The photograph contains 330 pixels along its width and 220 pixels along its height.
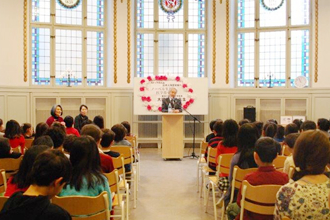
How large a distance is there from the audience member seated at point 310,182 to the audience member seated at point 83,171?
1.23 m

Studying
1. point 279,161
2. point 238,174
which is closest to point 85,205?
point 238,174

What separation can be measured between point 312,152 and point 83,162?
1498mm

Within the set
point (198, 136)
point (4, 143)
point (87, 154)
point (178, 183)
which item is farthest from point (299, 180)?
point (198, 136)

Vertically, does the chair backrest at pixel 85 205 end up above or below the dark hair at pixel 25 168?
below

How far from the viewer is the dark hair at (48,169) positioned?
1648 mm

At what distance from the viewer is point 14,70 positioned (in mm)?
9219

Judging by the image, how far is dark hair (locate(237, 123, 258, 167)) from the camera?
Answer: 11.2ft

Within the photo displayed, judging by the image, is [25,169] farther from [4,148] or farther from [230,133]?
[230,133]

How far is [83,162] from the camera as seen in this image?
2545 millimetres

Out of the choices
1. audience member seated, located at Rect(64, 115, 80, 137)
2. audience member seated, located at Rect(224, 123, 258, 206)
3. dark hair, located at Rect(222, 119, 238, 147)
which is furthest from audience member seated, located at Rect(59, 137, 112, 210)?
audience member seated, located at Rect(64, 115, 80, 137)

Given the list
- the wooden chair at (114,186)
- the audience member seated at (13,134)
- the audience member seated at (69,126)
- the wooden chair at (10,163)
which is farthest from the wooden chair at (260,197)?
the audience member seated at (69,126)

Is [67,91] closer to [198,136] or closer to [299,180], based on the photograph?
[198,136]

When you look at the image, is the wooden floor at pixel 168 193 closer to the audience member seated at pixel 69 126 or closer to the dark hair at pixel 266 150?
the audience member seated at pixel 69 126

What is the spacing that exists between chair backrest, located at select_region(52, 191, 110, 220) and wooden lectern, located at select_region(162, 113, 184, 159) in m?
5.26
